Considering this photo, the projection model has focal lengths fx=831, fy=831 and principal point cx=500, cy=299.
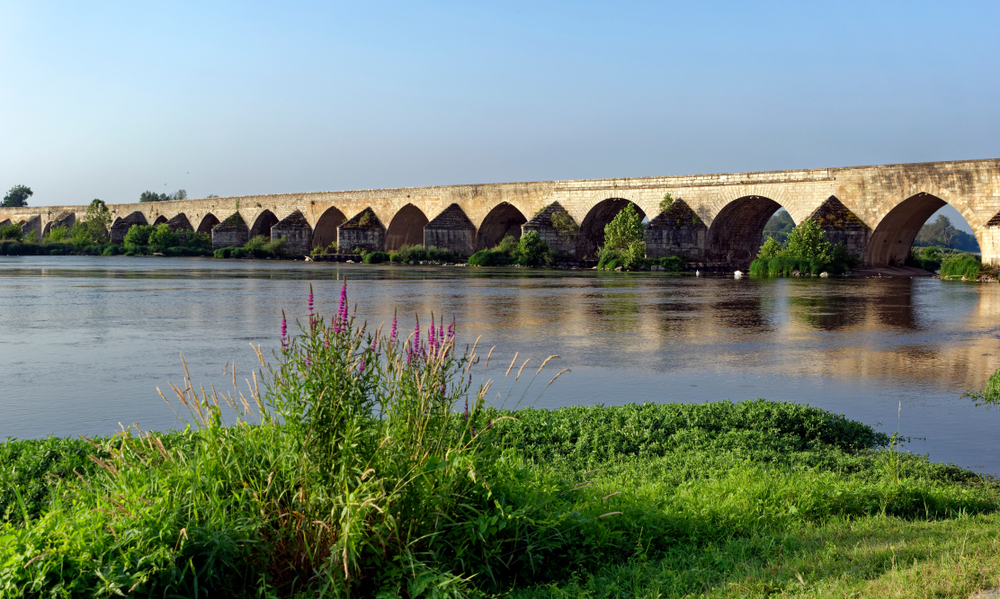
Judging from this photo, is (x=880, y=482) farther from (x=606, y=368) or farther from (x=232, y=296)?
(x=232, y=296)

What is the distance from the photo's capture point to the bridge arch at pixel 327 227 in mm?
58844

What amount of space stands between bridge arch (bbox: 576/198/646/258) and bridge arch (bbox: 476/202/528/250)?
4.93 metres

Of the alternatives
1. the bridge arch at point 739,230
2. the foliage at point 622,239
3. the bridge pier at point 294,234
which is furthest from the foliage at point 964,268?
the bridge pier at point 294,234

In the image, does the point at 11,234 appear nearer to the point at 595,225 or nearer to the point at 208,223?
the point at 208,223

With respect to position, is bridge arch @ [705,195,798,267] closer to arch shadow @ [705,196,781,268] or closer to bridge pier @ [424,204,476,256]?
arch shadow @ [705,196,781,268]

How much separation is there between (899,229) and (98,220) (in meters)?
63.8

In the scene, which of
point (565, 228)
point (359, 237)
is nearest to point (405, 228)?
point (359, 237)

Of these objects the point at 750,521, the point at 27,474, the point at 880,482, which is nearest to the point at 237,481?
the point at 27,474

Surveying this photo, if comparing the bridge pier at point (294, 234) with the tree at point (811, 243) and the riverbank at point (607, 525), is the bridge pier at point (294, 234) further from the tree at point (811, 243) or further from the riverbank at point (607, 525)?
the riverbank at point (607, 525)

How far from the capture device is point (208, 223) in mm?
69500

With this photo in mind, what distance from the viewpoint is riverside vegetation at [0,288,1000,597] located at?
10.6ft

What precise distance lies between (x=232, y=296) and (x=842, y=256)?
2357 centimetres

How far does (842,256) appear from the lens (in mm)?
32625

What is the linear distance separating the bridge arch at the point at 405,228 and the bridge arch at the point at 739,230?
21.1 meters
